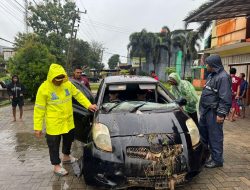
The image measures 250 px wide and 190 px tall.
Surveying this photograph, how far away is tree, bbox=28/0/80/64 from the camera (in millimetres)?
41500

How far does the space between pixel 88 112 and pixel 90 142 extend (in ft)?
3.79

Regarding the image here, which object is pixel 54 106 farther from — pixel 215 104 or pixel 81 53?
pixel 81 53

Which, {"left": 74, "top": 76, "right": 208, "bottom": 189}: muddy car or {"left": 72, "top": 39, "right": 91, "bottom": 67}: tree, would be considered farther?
{"left": 72, "top": 39, "right": 91, "bottom": 67}: tree

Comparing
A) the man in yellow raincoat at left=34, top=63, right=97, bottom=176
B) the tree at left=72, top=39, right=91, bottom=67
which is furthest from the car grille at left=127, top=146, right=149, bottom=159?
the tree at left=72, top=39, right=91, bottom=67

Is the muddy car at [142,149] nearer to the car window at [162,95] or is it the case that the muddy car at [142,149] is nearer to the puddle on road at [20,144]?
the car window at [162,95]

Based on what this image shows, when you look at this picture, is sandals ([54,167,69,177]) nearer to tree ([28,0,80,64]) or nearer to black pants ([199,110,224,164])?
black pants ([199,110,224,164])

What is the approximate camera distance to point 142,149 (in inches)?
145

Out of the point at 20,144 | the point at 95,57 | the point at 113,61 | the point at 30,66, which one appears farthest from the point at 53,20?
the point at 113,61

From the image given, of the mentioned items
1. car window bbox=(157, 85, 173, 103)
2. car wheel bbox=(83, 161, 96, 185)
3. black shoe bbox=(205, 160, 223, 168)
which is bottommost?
black shoe bbox=(205, 160, 223, 168)

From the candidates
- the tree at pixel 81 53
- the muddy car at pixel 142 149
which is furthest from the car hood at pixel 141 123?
the tree at pixel 81 53

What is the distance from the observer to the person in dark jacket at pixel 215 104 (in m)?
4.63

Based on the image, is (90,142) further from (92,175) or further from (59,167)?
(59,167)

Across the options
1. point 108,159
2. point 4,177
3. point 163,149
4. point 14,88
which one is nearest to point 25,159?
point 4,177

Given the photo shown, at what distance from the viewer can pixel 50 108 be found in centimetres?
461
